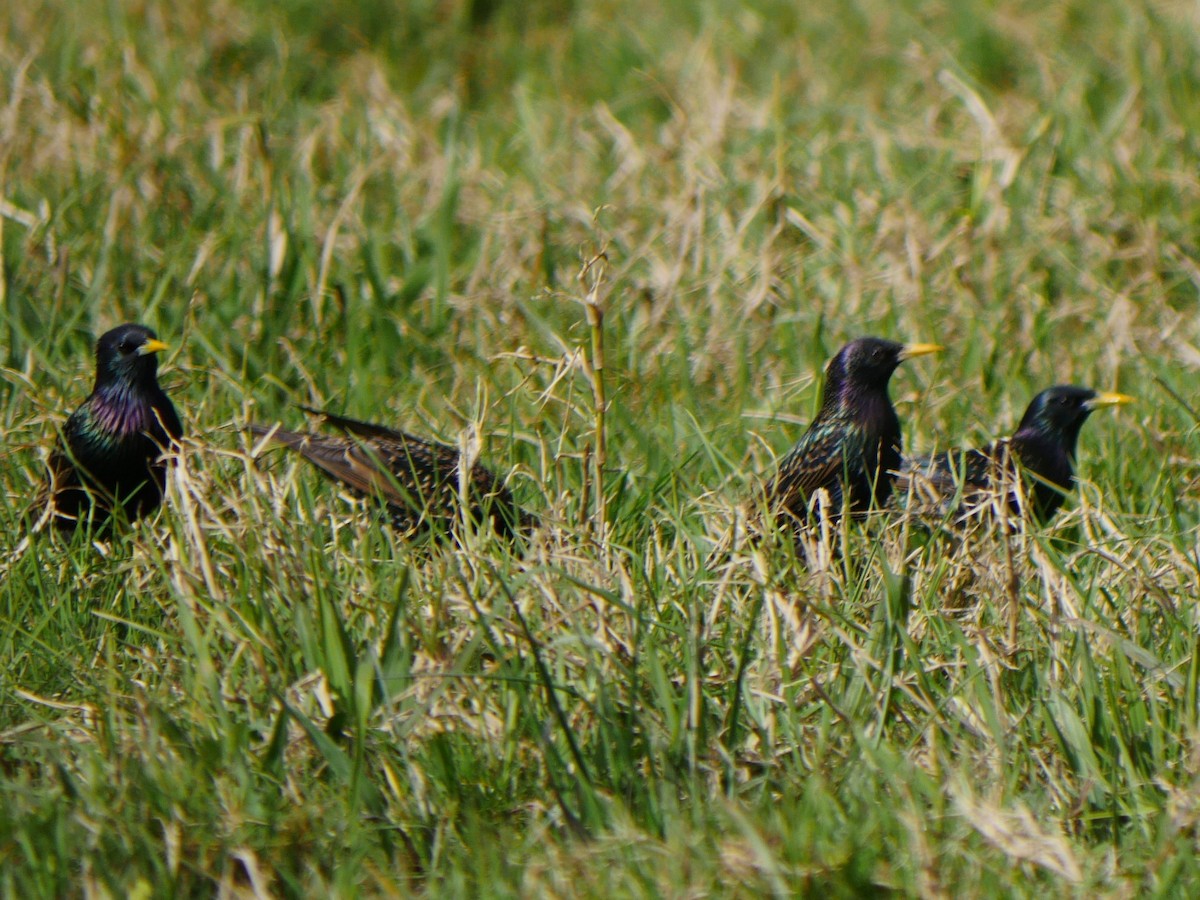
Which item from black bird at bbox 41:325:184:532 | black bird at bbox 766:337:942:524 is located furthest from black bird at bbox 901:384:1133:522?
black bird at bbox 41:325:184:532

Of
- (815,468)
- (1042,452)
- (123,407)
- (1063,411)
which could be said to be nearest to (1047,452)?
(1042,452)

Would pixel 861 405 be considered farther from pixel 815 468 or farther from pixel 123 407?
pixel 123 407

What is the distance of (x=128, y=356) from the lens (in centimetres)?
424

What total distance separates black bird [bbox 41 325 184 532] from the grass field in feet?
0.37

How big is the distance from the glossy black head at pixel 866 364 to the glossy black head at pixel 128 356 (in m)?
1.75

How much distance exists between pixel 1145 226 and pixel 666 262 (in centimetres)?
161

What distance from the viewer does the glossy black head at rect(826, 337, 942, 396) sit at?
14.6 ft

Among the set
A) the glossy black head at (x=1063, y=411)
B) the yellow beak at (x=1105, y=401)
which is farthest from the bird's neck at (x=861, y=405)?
the yellow beak at (x=1105, y=401)

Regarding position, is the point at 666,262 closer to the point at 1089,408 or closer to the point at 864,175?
the point at 864,175

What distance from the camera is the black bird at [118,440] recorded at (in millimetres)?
4125

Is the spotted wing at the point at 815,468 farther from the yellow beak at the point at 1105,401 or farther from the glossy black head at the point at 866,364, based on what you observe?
the yellow beak at the point at 1105,401

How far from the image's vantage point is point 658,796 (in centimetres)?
286

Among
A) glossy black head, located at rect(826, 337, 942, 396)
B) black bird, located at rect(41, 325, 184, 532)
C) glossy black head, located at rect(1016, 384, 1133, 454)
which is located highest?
glossy black head, located at rect(826, 337, 942, 396)

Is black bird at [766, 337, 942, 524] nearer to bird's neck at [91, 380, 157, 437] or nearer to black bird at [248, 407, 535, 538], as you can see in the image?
black bird at [248, 407, 535, 538]
